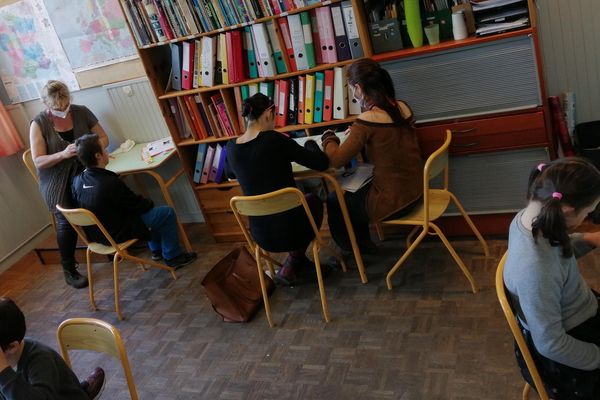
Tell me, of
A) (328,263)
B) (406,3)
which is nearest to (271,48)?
(406,3)

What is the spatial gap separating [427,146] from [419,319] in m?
0.90

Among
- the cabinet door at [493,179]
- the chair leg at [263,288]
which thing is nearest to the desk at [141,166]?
the chair leg at [263,288]

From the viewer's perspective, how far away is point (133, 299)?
3311 mm

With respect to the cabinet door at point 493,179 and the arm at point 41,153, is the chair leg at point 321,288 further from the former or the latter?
the arm at point 41,153

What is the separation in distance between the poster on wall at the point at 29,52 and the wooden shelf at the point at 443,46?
2.37m

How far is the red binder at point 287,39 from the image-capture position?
288 cm

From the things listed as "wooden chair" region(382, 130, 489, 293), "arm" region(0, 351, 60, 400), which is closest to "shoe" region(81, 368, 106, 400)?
"arm" region(0, 351, 60, 400)

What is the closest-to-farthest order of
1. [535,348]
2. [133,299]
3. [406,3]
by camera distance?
[535,348], [406,3], [133,299]

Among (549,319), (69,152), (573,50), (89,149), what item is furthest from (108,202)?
(573,50)

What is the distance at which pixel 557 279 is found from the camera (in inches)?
52.4

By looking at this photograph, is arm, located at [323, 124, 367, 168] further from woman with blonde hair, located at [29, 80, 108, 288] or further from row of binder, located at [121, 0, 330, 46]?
woman with blonde hair, located at [29, 80, 108, 288]

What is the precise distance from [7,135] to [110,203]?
1.67 meters

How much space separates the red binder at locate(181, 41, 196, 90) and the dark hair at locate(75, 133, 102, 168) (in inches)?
24.4

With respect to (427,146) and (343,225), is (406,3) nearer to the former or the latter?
(427,146)
